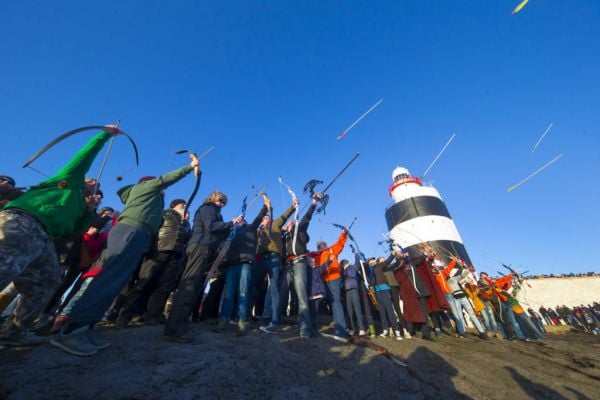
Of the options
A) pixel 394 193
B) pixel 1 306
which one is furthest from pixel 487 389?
pixel 394 193

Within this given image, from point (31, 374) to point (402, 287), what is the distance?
869 cm

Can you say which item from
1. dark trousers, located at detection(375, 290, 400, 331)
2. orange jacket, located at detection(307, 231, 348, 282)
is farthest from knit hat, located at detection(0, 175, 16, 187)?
dark trousers, located at detection(375, 290, 400, 331)

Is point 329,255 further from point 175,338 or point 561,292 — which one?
point 561,292

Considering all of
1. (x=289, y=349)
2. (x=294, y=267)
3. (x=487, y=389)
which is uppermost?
(x=294, y=267)

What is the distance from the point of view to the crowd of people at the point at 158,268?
121 inches

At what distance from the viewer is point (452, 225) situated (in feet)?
108

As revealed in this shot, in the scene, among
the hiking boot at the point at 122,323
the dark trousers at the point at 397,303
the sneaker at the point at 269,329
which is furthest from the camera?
the dark trousers at the point at 397,303

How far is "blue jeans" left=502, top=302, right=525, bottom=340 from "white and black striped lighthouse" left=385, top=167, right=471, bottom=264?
55.5 ft

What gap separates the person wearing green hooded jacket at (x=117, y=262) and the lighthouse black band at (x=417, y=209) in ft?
110

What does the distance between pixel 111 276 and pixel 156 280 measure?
254cm

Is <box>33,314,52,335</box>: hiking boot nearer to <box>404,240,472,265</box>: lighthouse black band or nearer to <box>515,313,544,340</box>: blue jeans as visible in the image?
<box>515,313,544,340</box>: blue jeans

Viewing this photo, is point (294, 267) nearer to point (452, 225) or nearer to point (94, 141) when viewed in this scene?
point (94, 141)

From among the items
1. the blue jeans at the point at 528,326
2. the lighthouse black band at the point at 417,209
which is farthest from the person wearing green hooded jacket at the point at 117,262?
the lighthouse black band at the point at 417,209

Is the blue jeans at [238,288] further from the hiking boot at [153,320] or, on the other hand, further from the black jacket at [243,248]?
the hiking boot at [153,320]
